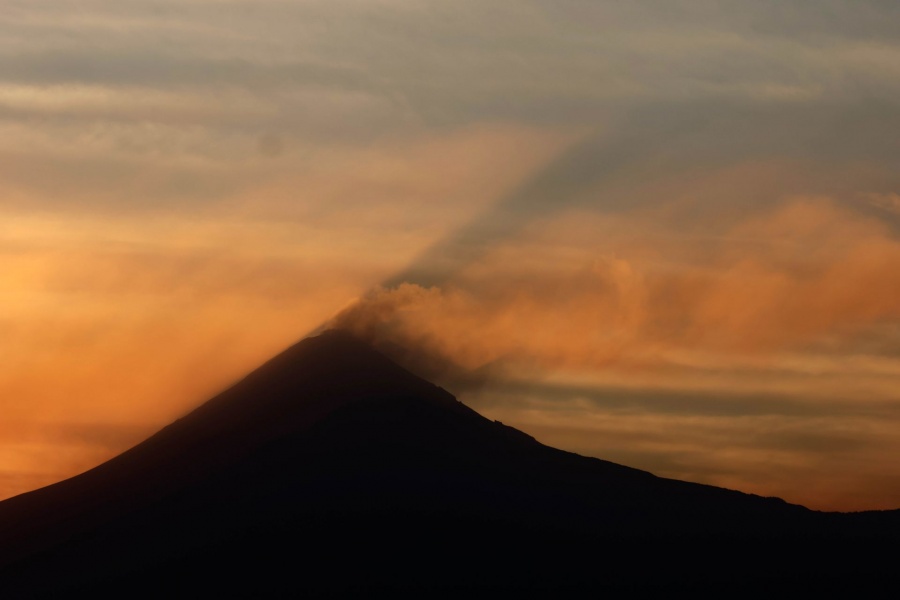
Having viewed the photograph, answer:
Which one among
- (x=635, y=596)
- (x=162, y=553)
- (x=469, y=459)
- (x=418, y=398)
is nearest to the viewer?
(x=635, y=596)

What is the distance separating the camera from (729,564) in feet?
499

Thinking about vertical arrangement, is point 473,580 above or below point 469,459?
below

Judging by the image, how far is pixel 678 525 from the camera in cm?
16312

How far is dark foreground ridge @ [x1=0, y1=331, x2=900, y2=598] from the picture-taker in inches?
5748

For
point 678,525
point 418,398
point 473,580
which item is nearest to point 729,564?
point 678,525

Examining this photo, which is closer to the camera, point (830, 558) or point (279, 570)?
point (279, 570)

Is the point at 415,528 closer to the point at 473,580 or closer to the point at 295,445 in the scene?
the point at 473,580

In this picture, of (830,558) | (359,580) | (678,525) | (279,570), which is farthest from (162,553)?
(830,558)

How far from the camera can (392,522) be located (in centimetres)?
15450

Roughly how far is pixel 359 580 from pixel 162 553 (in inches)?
1001

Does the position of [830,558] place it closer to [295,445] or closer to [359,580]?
[359,580]

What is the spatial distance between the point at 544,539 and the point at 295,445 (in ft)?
132

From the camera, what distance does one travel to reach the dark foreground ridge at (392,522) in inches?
5748

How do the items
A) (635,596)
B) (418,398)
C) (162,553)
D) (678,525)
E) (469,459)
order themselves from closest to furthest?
1. (635,596)
2. (162,553)
3. (678,525)
4. (469,459)
5. (418,398)
